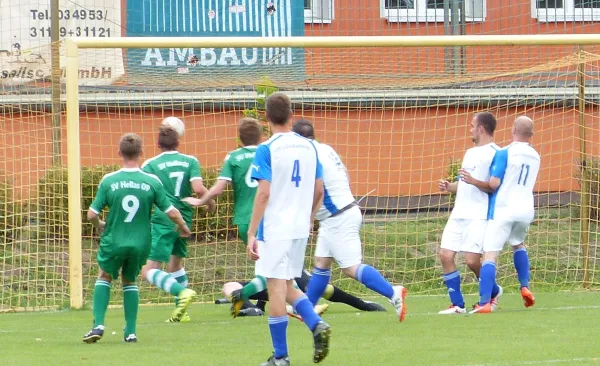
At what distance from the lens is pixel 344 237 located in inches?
400

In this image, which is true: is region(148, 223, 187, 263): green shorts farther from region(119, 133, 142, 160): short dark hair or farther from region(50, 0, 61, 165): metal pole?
region(50, 0, 61, 165): metal pole

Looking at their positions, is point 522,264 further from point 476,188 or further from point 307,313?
point 307,313

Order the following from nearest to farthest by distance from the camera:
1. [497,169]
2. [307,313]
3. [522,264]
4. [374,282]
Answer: [307,313]
[374,282]
[497,169]
[522,264]

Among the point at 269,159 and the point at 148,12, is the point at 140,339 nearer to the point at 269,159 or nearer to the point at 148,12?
the point at 269,159

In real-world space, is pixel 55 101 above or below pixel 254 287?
above

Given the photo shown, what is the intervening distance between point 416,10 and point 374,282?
7.93m

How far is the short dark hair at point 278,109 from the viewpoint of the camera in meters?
7.79

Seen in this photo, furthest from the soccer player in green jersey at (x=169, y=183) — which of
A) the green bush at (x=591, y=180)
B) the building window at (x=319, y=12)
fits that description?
the building window at (x=319, y=12)

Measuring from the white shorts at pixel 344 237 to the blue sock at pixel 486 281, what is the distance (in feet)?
4.35

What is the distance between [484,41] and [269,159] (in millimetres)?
5400

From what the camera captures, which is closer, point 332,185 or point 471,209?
point 332,185

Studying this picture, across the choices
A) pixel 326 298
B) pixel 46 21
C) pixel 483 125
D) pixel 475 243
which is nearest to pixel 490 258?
pixel 475 243

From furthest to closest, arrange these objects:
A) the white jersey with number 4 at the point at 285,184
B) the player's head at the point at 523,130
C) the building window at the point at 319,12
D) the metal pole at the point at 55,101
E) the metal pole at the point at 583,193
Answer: the building window at the point at 319,12 < the metal pole at the point at 583,193 < the metal pole at the point at 55,101 < the player's head at the point at 523,130 < the white jersey with number 4 at the point at 285,184

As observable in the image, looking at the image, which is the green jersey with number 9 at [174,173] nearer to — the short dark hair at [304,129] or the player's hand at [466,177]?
the short dark hair at [304,129]
